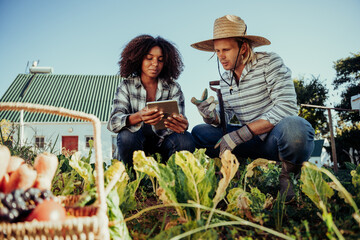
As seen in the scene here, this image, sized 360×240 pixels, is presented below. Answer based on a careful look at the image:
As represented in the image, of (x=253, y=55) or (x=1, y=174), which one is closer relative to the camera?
(x=1, y=174)

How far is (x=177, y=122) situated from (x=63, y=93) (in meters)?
18.0

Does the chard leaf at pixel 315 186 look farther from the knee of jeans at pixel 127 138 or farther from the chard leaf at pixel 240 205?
the knee of jeans at pixel 127 138

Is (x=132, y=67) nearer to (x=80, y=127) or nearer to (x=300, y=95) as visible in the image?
(x=80, y=127)

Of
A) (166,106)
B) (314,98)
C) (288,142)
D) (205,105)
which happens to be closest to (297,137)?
(288,142)

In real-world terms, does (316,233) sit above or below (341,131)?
above

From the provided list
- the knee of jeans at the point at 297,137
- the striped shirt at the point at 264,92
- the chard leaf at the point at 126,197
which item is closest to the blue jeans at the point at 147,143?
the striped shirt at the point at 264,92

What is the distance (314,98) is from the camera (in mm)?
23609

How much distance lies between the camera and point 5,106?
53.0 inches

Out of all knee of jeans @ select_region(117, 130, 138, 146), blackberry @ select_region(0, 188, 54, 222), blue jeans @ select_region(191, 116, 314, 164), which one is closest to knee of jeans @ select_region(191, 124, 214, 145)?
blue jeans @ select_region(191, 116, 314, 164)

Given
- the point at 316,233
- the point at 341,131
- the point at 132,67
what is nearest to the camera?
the point at 316,233

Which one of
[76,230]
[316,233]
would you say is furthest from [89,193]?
[316,233]

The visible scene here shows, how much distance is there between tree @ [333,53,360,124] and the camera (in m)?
23.1

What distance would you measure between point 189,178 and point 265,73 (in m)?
1.71

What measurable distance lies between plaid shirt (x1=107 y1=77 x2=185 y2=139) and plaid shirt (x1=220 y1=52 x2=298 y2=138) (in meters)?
0.62
